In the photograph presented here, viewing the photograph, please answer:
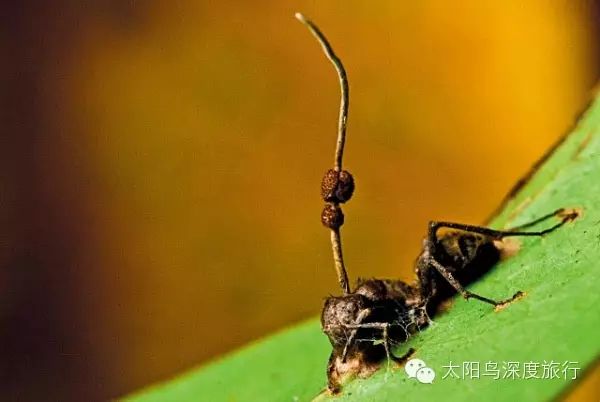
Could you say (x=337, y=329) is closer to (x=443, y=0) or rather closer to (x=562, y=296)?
(x=562, y=296)

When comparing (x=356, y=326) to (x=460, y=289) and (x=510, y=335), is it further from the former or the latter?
(x=510, y=335)

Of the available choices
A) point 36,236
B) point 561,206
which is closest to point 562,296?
point 561,206

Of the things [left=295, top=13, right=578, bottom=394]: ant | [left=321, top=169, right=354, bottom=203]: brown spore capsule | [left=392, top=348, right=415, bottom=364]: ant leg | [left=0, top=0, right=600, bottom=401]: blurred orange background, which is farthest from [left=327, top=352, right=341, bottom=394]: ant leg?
[left=0, top=0, right=600, bottom=401]: blurred orange background

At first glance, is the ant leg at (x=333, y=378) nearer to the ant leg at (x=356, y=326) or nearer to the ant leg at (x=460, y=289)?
the ant leg at (x=356, y=326)

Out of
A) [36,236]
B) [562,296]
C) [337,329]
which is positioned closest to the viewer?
[562,296]

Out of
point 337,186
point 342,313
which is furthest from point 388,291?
point 337,186

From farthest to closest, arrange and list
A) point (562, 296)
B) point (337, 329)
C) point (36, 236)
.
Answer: point (36, 236) < point (337, 329) < point (562, 296)

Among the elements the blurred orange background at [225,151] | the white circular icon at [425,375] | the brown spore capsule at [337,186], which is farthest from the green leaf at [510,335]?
the blurred orange background at [225,151]
